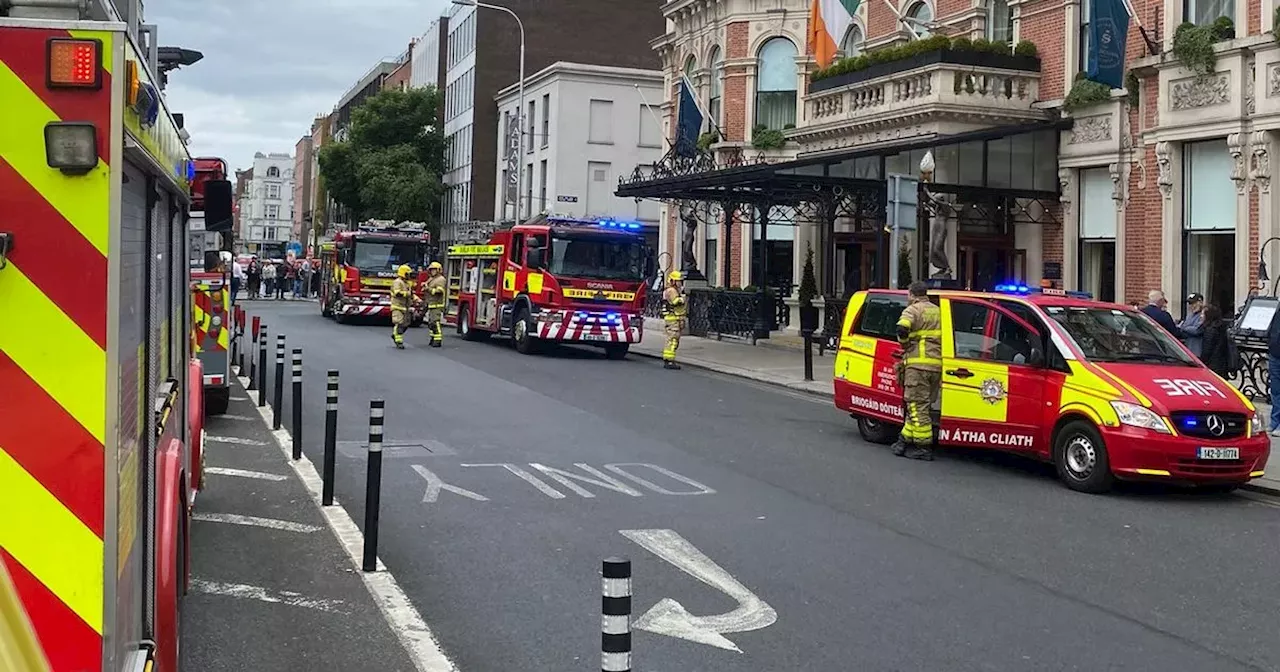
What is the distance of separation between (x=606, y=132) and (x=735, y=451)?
4456 centimetres

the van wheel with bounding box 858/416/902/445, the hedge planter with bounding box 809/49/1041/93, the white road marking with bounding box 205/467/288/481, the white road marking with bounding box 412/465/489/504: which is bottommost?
the white road marking with bounding box 412/465/489/504

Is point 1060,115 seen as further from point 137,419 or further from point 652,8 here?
point 652,8

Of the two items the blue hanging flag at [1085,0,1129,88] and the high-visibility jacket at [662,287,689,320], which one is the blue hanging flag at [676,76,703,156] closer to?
the high-visibility jacket at [662,287,689,320]

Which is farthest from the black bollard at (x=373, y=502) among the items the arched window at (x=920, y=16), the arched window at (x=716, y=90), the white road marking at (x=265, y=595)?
the arched window at (x=716, y=90)

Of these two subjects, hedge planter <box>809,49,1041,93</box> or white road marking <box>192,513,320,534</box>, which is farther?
hedge planter <box>809,49,1041,93</box>

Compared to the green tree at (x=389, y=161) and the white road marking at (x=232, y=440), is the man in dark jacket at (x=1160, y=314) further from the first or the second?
the green tree at (x=389, y=161)

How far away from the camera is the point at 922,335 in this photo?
12.4m

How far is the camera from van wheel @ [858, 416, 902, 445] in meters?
13.7

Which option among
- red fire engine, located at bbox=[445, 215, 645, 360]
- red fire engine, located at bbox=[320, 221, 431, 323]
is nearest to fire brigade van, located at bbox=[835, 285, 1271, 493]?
red fire engine, located at bbox=[445, 215, 645, 360]

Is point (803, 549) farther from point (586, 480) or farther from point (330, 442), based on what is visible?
point (330, 442)

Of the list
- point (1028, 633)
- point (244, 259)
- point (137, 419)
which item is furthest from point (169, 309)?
point (244, 259)

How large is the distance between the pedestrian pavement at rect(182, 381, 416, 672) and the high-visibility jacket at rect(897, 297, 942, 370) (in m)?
5.85

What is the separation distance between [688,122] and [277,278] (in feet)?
97.1

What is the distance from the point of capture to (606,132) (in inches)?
2210
